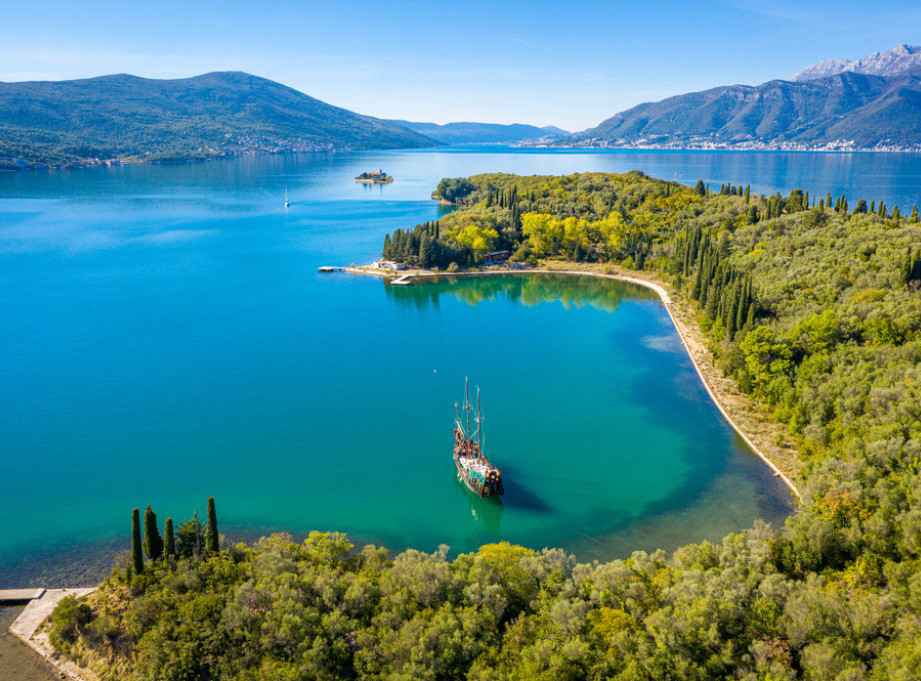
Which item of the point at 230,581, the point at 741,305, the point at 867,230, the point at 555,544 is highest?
the point at 867,230

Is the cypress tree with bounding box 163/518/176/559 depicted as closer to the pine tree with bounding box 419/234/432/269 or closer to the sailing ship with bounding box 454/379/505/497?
the sailing ship with bounding box 454/379/505/497

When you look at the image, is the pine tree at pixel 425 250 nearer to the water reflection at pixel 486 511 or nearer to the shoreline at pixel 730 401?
the shoreline at pixel 730 401

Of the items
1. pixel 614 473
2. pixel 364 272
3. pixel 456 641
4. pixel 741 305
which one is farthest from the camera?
pixel 364 272

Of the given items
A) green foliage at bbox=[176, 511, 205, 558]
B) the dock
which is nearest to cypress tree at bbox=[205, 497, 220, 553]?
green foliage at bbox=[176, 511, 205, 558]

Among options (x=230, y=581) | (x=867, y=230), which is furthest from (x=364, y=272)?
(x=230, y=581)

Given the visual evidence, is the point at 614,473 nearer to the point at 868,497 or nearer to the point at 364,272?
the point at 868,497

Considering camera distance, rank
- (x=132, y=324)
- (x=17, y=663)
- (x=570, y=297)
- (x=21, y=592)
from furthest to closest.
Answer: (x=570, y=297) < (x=132, y=324) < (x=21, y=592) < (x=17, y=663)

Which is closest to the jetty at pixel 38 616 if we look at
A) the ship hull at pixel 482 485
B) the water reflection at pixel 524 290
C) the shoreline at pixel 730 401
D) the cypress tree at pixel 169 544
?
the cypress tree at pixel 169 544
